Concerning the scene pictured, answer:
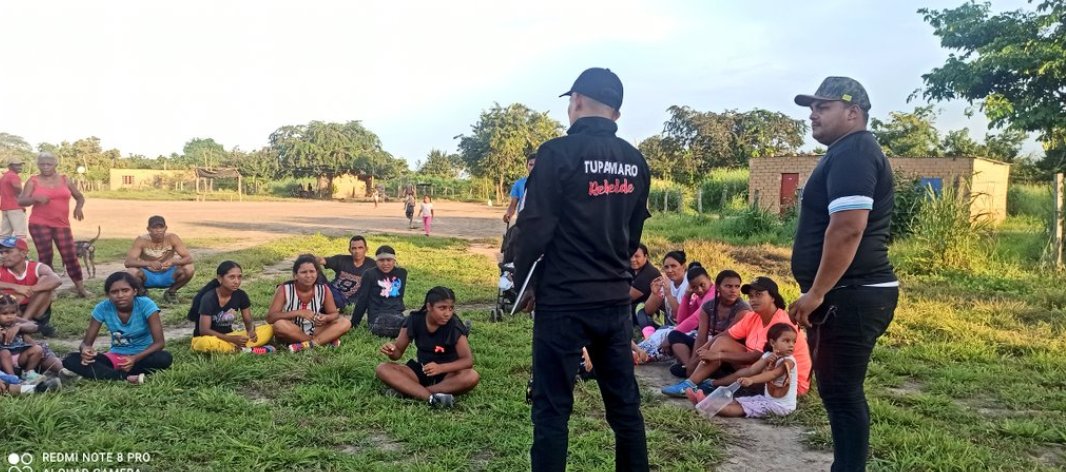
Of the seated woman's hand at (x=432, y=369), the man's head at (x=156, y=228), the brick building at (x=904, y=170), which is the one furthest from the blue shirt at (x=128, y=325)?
the brick building at (x=904, y=170)

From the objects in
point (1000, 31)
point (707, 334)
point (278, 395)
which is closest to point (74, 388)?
point (278, 395)

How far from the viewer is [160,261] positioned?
7.97m

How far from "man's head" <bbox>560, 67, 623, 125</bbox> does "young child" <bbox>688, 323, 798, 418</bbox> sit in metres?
2.53

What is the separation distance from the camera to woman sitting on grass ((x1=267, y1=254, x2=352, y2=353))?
5.88 m

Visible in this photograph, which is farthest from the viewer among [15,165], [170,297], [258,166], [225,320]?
[258,166]

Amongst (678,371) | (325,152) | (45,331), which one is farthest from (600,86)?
(325,152)

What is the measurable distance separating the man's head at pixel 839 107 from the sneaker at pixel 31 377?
507 centimetres

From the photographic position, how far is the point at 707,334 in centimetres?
534

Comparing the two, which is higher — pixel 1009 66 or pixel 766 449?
pixel 1009 66

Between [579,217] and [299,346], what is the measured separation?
4098mm

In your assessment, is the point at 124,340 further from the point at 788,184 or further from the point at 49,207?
the point at 788,184

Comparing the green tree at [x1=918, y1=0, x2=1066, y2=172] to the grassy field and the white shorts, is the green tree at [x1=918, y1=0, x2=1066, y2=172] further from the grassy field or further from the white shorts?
the white shorts

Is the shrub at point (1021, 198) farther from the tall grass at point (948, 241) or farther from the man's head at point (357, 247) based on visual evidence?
the man's head at point (357, 247)

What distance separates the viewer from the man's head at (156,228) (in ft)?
25.6
